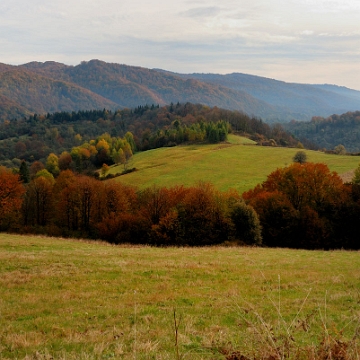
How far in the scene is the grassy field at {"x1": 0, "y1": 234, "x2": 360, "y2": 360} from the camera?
5.77m

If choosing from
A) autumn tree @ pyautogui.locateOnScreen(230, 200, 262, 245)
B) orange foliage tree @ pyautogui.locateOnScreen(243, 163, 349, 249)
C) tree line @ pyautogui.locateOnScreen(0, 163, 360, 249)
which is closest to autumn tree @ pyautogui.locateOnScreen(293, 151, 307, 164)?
tree line @ pyautogui.locateOnScreen(0, 163, 360, 249)

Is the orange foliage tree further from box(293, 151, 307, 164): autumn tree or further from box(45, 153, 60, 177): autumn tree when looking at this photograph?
box(45, 153, 60, 177): autumn tree

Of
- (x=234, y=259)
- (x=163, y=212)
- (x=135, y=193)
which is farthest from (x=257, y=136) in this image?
(x=234, y=259)

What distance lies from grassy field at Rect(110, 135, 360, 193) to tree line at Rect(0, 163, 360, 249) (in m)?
16.9

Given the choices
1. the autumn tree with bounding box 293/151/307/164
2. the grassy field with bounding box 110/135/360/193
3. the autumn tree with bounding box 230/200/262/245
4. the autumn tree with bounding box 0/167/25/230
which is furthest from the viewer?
the autumn tree with bounding box 293/151/307/164

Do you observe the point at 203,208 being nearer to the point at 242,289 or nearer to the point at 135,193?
the point at 135,193

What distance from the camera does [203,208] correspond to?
153ft

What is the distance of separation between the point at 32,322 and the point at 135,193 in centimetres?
5097

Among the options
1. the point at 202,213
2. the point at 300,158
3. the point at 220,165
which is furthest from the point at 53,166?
the point at 202,213

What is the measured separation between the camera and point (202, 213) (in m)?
45.7

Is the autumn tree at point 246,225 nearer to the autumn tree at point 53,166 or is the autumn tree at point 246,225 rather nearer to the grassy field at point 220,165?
the grassy field at point 220,165

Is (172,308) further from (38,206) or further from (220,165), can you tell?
(220,165)

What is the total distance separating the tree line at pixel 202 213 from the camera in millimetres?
Answer: 44625

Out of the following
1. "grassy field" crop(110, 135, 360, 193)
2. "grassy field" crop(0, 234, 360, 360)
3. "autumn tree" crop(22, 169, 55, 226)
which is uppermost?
"grassy field" crop(110, 135, 360, 193)
